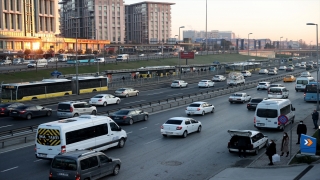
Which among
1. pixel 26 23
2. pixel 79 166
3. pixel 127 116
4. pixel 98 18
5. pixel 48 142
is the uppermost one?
pixel 98 18

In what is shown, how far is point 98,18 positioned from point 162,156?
150 m

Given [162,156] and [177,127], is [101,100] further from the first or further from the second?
[162,156]

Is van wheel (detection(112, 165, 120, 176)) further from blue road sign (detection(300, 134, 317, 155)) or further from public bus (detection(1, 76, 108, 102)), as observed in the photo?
public bus (detection(1, 76, 108, 102))

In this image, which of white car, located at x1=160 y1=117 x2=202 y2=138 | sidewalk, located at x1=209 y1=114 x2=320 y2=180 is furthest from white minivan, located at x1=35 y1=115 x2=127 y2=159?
sidewalk, located at x1=209 y1=114 x2=320 y2=180

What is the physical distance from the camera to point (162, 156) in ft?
66.4

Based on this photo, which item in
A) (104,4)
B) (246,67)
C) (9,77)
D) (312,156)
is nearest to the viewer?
(312,156)

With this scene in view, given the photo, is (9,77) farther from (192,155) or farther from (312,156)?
(312,156)

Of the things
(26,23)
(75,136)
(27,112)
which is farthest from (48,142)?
(26,23)

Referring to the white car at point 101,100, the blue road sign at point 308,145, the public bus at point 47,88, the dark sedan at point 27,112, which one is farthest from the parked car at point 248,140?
the public bus at point 47,88

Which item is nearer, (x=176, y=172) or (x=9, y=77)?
(x=176, y=172)

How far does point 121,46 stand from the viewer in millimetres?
153500

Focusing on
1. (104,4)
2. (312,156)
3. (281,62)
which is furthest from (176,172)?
(104,4)

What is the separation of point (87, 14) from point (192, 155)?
154241mm

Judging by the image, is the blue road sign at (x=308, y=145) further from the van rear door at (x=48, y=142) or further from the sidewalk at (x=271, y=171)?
the van rear door at (x=48, y=142)
